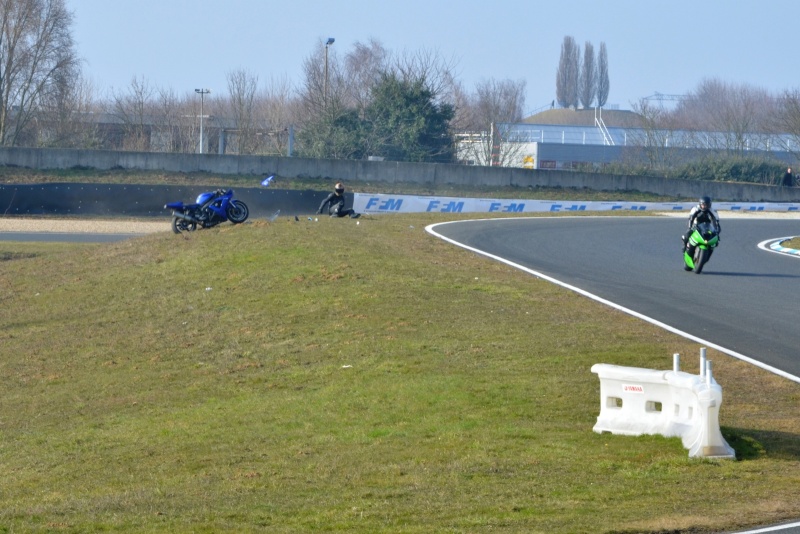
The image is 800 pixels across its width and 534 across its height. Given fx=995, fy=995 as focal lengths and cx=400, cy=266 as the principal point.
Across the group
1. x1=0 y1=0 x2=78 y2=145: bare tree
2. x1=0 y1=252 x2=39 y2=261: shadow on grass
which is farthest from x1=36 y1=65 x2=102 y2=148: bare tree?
x1=0 y1=252 x2=39 y2=261: shadow on grass

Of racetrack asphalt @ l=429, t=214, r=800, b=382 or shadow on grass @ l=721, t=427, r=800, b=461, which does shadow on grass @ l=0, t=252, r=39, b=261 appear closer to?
racetrack asphalt @ l=429, t=214, r=800, b=382

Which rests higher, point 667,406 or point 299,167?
point 299,167

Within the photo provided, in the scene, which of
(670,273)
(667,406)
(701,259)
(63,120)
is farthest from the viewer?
(63,120)

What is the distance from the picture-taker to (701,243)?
58.7 feet

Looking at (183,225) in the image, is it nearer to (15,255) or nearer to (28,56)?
(15,255)

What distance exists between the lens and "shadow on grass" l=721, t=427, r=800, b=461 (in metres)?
7.76

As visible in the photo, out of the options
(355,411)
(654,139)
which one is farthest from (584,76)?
(355,411)

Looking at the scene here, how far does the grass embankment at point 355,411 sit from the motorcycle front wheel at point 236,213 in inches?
248

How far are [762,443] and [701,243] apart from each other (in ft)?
34.1

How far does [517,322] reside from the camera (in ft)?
43.0

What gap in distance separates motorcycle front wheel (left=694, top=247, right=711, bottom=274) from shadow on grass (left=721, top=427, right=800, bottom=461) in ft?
33.1

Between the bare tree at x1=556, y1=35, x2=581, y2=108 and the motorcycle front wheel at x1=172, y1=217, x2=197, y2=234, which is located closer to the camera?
the motorcycle front wheel at x1=172, y1=217, x2=197, y2=234

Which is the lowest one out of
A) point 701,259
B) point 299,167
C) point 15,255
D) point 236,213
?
point 15,255

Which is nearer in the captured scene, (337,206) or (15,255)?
(337,206)
